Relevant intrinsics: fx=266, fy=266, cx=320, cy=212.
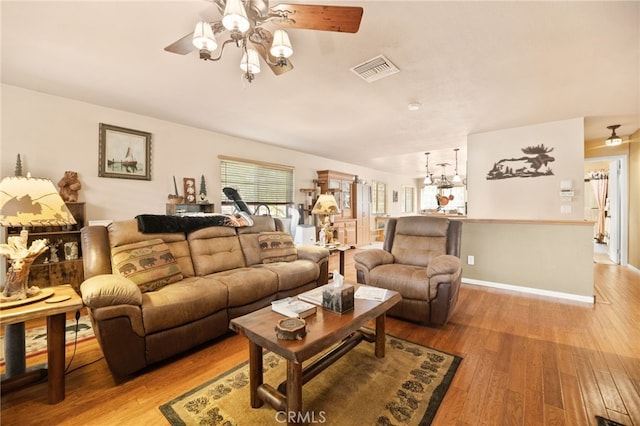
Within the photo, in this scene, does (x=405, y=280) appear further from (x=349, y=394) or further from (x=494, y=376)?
(x=349, y=394)

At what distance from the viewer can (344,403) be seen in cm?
154

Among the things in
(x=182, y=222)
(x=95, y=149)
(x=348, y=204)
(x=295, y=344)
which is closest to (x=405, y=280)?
(x=295, y=344)

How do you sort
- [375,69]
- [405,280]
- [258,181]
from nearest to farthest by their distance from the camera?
[375,69]
[405,280]
[258,181]

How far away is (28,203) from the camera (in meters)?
1.49

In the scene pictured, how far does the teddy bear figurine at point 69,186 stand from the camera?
9.70 ft

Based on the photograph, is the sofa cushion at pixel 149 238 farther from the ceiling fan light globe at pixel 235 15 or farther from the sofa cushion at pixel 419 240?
the sofa cushion at pixel 419 240

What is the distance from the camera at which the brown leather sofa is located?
1.69 m

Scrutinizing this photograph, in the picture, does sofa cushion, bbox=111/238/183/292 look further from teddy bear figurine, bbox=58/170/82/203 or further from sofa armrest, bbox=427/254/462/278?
sofa armrest, bbox=427/254/462/278

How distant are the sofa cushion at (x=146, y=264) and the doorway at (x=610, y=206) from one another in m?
6.92

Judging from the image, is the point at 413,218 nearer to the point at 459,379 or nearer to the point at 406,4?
the point at 459,379

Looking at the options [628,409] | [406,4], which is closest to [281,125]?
[406,4]

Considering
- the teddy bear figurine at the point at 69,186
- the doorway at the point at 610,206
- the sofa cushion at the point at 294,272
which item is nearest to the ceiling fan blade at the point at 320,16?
the sofa cushion at the point at 294,272

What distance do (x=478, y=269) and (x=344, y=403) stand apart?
3.24 metres

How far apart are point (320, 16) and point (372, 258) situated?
2.26 meters
